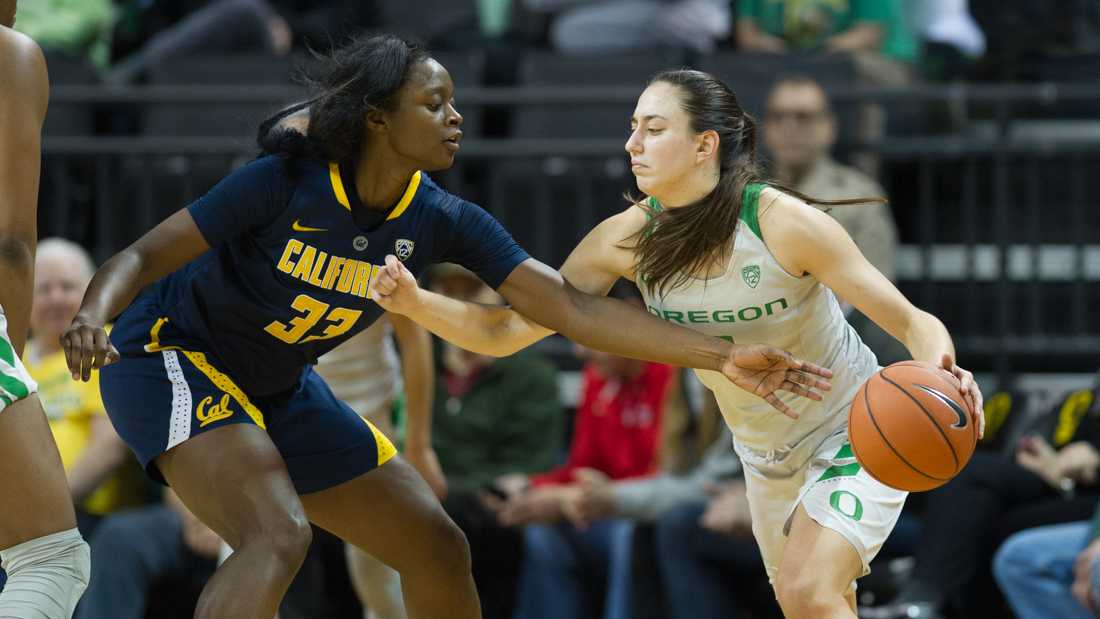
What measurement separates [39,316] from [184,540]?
114cm

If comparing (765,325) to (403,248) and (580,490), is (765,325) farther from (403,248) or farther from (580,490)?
(580,490)

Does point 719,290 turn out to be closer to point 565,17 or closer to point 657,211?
point 657,211

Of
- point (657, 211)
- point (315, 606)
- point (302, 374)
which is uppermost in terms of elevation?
point (657, 211)

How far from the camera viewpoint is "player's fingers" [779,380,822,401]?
4.10 meters

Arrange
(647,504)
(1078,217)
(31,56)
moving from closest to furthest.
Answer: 1. (31,56)
2. (647,504)
3. (1078,217)

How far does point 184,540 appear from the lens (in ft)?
21.9

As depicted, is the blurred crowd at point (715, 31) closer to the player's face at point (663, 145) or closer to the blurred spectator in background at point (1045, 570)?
the blurred spectator in background at point (1045, 570)

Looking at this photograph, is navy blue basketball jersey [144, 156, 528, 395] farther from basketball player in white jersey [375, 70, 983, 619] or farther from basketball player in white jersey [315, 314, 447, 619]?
basketball player in white jersey [315, 314, 447, 619]

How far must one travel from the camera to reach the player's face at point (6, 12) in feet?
12.1

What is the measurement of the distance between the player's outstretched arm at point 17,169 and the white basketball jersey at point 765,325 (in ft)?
5.56

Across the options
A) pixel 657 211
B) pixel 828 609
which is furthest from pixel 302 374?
pixel 828 609

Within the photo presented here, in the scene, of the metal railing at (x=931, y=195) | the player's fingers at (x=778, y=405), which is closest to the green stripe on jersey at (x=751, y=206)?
the player's fingers at (x=778, y=405)

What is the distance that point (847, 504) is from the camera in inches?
163

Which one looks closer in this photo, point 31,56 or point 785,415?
point 31,56
